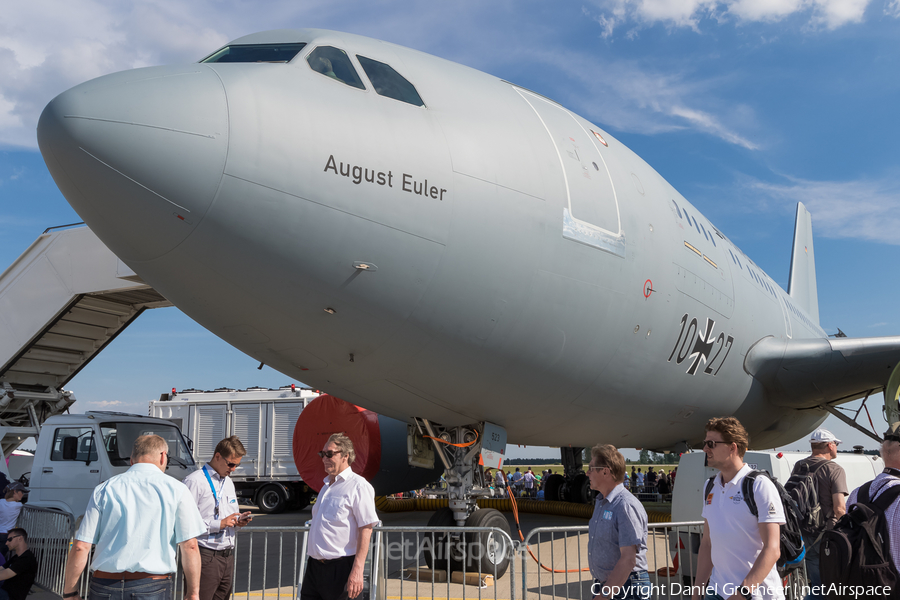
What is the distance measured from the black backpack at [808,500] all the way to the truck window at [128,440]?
9.03 m

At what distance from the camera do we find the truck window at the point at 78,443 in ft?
35.7

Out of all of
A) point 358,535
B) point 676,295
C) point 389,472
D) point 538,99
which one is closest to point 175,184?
point 358,535

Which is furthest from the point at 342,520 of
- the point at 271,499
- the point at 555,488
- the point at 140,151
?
the point at 271,499

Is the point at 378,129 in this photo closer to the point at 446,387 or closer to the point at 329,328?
the point at 329,328

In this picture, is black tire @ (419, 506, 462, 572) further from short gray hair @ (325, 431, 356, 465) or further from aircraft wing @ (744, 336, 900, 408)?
aircraft wing @ (744, 336, 900, 408)

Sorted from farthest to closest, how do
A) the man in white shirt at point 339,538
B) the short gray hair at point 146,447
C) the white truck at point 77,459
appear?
the white truck at point 77,459 → the man in white shirt at point 339,538 → the short gray hair at point 146,447

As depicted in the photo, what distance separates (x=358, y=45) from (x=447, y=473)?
434cm

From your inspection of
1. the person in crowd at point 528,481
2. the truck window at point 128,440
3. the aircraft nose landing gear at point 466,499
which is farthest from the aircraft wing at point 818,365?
the person in crowd at point 528,481

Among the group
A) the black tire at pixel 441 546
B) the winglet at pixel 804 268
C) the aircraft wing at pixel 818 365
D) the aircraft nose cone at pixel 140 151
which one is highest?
the winglet at pixel 804 268

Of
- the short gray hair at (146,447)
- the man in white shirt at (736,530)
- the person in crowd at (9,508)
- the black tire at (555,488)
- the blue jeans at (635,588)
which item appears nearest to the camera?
the man in white shirt at (736,530)

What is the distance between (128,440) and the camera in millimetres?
11352

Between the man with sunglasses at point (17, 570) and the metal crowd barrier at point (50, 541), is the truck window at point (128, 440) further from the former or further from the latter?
the man with sunglasses at point (17, 570)

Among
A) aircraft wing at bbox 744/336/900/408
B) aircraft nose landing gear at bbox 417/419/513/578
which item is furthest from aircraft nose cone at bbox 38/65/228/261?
aircraft wing at bbox 744/336/900/408

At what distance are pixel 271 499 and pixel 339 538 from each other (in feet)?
47.9
